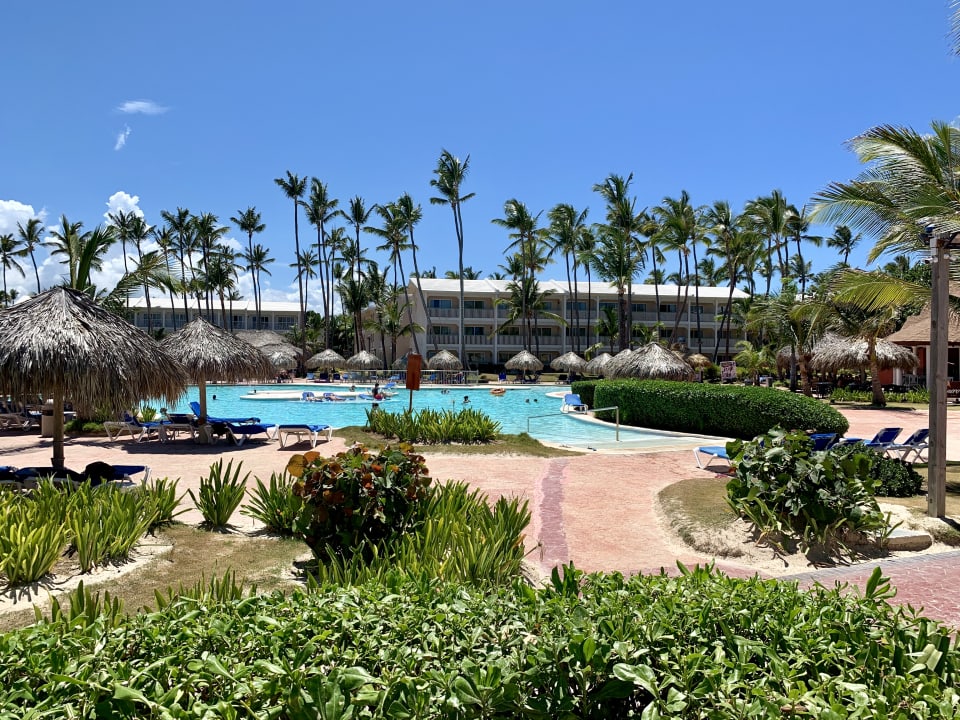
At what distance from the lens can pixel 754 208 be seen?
4881 cm

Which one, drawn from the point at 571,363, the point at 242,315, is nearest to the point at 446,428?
the point at 571,363

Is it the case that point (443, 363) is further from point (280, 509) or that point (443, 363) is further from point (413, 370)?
point (280, 509)

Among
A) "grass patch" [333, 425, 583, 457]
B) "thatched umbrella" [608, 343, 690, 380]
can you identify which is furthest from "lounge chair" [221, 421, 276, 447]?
"thatched umbrella" [608, 343, 690, 380]

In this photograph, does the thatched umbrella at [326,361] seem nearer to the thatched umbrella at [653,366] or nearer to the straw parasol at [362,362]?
the straw parasol at [362,362]

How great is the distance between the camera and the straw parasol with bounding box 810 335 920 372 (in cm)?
2909

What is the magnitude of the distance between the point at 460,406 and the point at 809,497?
2527 cm

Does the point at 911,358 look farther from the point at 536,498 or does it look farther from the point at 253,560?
the point at 253,560

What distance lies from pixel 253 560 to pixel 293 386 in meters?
38.2

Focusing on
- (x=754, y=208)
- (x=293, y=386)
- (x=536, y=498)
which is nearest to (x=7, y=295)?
(x=293, y=386)

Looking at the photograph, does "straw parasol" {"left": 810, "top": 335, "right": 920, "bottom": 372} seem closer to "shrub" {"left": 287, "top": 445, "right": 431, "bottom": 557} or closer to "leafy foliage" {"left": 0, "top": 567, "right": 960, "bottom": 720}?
"shrub" {"left": 287, "top": 445, "right": 431, "bottom": 557}

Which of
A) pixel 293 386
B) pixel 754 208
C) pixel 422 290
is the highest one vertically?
pixel 754 208

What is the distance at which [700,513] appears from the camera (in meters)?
8.15

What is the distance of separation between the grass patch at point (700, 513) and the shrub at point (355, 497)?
129 inches

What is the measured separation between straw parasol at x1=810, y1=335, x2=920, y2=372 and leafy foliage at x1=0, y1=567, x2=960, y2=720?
1199 inches
